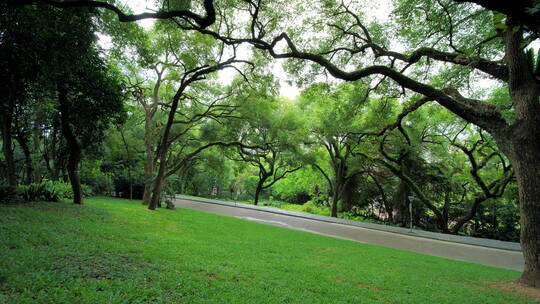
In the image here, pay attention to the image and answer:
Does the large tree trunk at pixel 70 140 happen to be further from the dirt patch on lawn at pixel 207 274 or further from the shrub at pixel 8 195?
the dirt patch on lawn at pixel 207 274

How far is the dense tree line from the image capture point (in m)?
6.17

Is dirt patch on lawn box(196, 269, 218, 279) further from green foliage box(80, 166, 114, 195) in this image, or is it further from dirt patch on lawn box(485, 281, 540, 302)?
green foliage box(80, 166, 114, 195)

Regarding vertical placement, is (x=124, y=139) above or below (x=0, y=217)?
above

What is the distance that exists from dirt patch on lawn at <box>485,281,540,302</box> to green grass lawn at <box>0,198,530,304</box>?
0.26 metres

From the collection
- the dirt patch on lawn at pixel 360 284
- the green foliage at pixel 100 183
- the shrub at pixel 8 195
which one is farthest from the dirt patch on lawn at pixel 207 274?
the green foliage at pixel 100 183

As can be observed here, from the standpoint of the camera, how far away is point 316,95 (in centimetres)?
1138

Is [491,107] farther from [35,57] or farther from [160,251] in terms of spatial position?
[35,57]

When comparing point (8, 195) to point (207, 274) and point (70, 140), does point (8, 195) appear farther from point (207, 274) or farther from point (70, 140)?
point (207, 274)

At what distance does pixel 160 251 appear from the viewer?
212 inches

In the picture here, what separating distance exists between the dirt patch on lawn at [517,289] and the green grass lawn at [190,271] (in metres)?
0.26

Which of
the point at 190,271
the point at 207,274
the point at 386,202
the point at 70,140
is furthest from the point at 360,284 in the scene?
the point at 386,202

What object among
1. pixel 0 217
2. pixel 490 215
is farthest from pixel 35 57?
pixel 490 215

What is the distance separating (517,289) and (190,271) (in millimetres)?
6683

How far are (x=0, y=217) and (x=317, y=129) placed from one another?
59.8 ft
